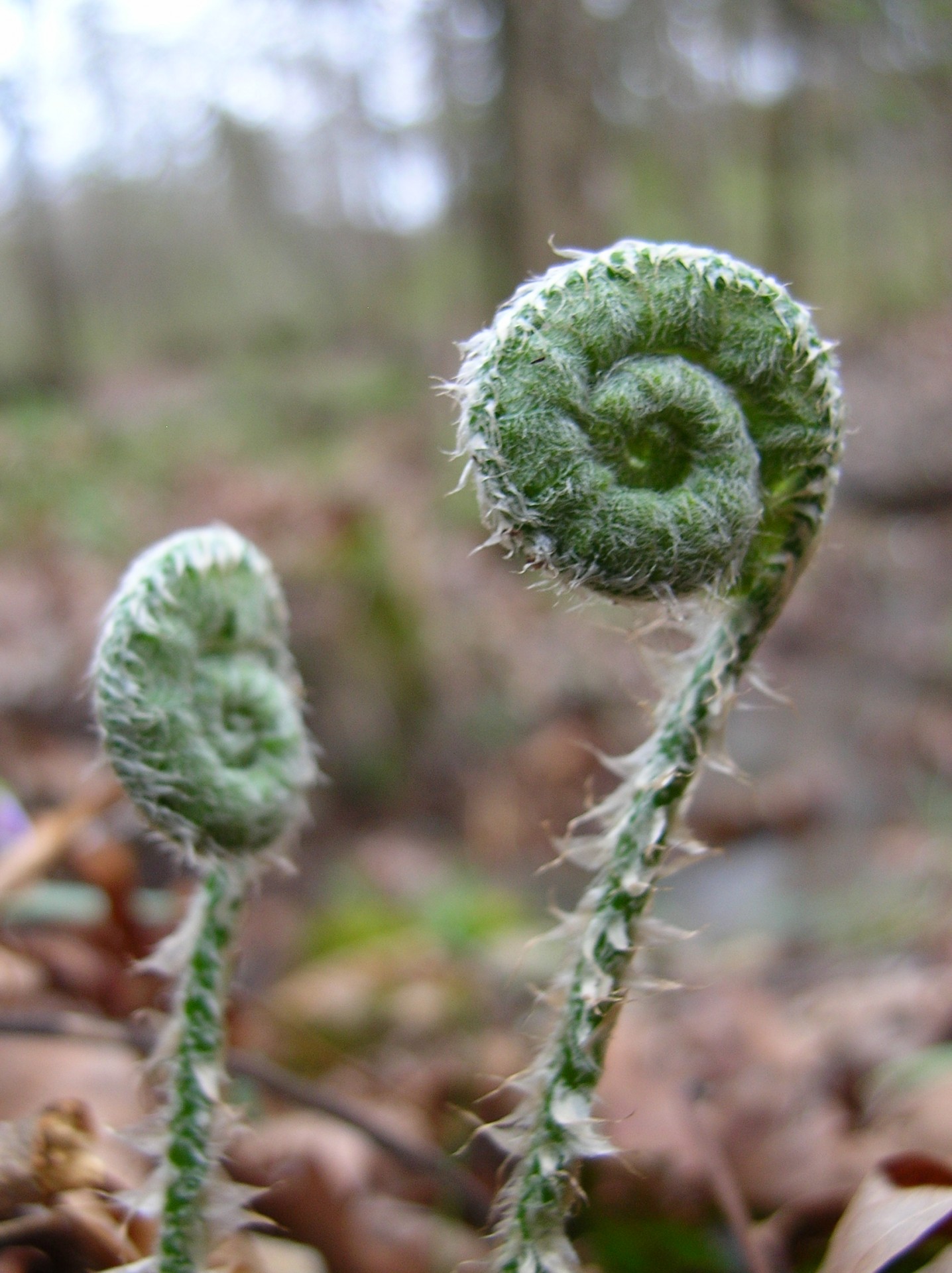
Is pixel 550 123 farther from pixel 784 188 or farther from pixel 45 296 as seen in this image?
pixel 784 188

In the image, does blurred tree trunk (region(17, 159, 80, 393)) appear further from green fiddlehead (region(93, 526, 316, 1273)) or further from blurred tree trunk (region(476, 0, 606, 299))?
green fiddlehead (region(93, 526, 316, 1273))

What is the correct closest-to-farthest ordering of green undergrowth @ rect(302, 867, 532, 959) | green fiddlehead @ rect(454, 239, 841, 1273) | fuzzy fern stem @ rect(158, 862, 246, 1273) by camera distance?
green fiddlehead @ rect(454, 239, 841, 1273)
fuzzy fern stem @ rect(158, 862, 246, 1273)
green undergrowth @ rect(302, 867, 532, 959)

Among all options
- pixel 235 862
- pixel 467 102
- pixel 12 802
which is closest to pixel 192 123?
pixel 467 102

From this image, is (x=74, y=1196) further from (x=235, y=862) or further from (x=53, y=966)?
(x=53, y=966)

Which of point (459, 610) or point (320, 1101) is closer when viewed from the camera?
point (320, 1101)

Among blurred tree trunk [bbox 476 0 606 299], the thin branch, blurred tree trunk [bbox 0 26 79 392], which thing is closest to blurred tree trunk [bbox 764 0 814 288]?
blurred tree trunk [bbox 476 0 606 299]

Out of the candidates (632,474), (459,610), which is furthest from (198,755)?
(459,610)
